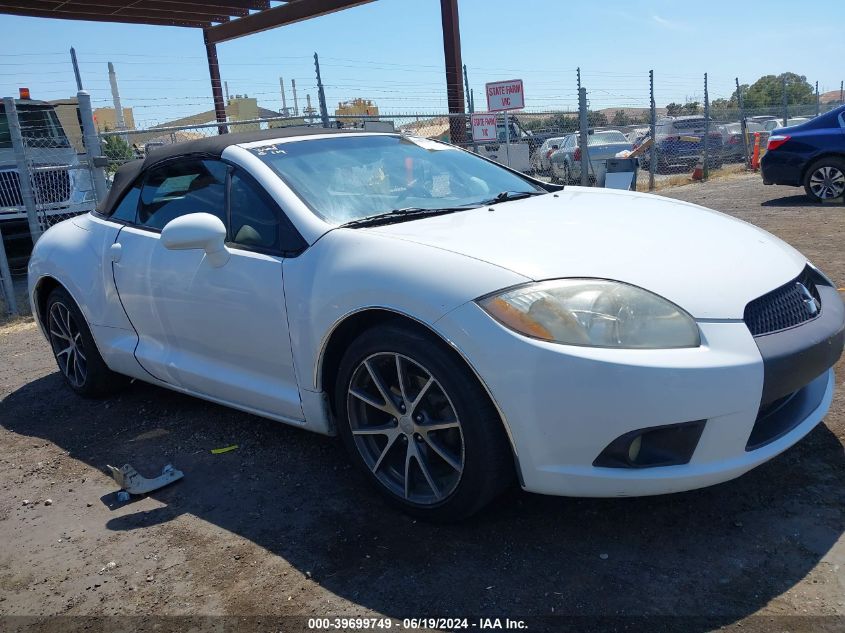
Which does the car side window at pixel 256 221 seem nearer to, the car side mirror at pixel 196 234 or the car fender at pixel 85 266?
the car side mirror at pixel 196 234

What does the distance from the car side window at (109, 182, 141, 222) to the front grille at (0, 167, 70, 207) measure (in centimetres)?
584

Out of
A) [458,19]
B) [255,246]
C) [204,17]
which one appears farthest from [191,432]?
[204,17]

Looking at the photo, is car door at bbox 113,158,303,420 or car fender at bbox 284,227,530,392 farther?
car door at bbox 113,158,303,420

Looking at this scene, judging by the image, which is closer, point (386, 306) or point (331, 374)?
point (386, 306)

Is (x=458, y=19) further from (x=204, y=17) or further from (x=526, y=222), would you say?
(x=526, y=222)

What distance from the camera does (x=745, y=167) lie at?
1848 centimetres

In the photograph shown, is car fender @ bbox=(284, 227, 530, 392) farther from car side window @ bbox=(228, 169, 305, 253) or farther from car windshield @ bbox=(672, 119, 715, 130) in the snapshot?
car windshield @ bbox=(672, 119, 715, 130)

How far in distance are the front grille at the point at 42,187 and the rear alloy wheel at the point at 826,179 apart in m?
10.2

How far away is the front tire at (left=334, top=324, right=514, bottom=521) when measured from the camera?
99.5 inches

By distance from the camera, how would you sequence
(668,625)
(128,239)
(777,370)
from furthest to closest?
(128,239) → (777,370) → (668,625)

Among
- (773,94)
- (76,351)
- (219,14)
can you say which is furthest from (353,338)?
(773,94)

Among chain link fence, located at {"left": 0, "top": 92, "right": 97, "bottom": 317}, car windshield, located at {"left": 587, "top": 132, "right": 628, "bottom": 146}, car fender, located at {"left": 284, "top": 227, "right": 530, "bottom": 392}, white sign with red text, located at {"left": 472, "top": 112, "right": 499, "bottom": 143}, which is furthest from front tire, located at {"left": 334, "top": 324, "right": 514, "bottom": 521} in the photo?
car windshield, located at {"left": 587, "top": 132, "right": 628, "bottom": 146}

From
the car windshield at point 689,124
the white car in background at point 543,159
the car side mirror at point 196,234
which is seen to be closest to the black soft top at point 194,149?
the car side mirror at point 196,234

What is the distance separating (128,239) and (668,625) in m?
3.27
